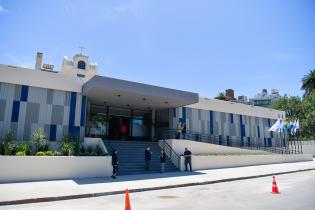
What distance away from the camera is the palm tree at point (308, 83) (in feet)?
173

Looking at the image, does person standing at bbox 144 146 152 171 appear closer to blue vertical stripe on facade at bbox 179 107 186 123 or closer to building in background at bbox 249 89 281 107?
blue vertical stripe on facade at bbox 179 107 186 123

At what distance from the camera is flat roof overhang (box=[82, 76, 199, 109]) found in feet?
56.3

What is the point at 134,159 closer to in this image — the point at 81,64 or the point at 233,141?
the point at 233,141

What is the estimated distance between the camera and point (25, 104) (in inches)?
695

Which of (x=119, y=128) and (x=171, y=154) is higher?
(x=119, y=128)

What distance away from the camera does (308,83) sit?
5341cm

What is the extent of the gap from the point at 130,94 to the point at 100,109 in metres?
5.93

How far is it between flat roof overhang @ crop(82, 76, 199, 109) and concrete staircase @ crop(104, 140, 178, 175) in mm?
3579

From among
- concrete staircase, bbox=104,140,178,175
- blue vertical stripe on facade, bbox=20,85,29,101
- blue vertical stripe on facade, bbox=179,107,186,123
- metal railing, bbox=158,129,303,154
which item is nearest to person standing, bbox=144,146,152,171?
concrete staircase, bbox=104,140,178,175

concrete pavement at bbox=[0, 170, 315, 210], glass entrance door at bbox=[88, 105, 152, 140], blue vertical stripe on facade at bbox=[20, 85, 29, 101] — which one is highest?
blue vertical stripe on facade at bbox=[20, 85, 29, 101]

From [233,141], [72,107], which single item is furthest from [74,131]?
[233,141]

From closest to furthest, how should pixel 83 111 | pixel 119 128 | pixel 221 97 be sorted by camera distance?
pixel 83 111
pixel 119 128
pixel 221 97

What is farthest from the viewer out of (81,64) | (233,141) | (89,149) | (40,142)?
(81,64)

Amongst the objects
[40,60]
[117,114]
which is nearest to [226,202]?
[117,114]
